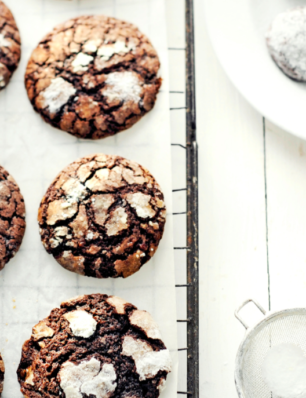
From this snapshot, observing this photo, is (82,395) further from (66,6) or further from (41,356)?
(66,6)

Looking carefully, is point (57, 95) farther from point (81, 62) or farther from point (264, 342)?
point (264, 342)

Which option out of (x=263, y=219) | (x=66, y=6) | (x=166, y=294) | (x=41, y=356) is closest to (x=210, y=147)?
(x=263, y=219)

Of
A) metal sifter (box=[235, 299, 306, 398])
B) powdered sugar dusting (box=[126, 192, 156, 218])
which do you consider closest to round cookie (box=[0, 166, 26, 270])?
powdered sugar dusting (box=[126, 192, 156, 218])

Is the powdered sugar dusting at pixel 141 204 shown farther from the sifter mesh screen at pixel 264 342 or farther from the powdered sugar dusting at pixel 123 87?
the sifter mesh screen at pixel 264 342

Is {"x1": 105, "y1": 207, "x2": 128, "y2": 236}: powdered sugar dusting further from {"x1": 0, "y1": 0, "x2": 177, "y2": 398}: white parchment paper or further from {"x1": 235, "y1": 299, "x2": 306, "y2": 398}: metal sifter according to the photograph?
{"x1": 235, "y1": 299, "x2": 306, "y2": 398}: metal sifter

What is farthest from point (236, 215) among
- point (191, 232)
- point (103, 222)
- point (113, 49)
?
point (113, 49)

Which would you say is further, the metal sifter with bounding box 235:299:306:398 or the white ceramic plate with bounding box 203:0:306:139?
the white ceramic plate with bounding box 203:0:306:139

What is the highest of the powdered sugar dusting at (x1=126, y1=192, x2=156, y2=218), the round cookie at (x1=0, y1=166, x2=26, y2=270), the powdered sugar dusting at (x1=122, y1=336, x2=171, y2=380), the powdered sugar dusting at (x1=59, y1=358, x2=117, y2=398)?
the powdered sugar dusting at (x1=126, y1=192, x2=156, y2=218)

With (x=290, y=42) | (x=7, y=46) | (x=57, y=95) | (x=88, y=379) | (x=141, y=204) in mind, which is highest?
(x=290, y=42)

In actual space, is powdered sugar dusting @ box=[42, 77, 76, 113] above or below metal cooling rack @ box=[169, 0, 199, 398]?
above
